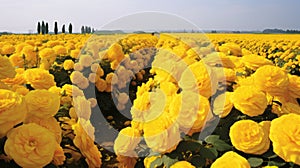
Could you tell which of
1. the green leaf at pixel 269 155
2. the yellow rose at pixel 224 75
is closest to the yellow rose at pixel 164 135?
the green leaf at pixel 269 155

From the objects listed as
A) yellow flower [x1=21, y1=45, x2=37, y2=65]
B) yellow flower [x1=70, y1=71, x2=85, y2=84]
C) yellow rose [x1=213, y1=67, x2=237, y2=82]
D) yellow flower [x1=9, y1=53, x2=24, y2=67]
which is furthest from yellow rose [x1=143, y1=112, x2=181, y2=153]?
yellow flower [x1=21, y1=45, x2=37, y2=65]

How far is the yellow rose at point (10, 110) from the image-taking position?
43.8 inches

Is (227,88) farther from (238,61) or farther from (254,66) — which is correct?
(238,61)

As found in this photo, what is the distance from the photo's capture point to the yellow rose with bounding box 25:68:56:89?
6.39ft

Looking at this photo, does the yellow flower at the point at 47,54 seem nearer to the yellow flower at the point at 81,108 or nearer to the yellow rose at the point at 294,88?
the yellow flower at the point at 81,108

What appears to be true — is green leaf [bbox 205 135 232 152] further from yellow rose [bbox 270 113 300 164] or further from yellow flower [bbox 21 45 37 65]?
yellow flower [bbox 21 45 37 65]

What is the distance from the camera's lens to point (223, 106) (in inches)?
64.0

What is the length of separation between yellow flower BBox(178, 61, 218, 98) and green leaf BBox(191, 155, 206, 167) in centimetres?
30

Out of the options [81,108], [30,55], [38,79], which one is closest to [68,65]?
[30,55]

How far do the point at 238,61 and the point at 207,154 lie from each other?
3.13 feet

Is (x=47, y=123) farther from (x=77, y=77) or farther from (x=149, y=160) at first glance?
(x=77, y=77)

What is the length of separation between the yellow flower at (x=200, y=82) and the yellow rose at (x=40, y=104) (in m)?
0.59

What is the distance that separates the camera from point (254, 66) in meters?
1.99

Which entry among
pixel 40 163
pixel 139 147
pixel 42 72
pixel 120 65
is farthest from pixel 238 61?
pixel 120 65
